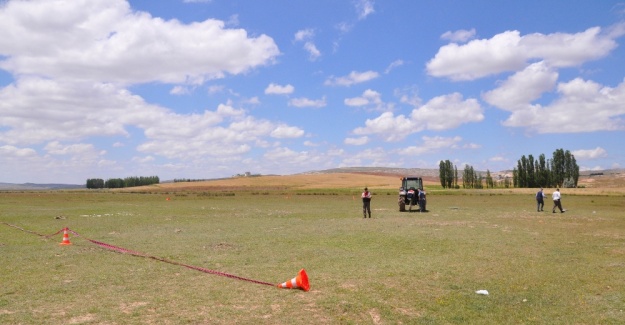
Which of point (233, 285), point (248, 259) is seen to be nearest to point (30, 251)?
point (248, 259)

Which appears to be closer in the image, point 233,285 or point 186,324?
point 186,324

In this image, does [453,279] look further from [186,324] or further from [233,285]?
[186,324]

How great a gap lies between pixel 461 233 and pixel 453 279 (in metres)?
10.2

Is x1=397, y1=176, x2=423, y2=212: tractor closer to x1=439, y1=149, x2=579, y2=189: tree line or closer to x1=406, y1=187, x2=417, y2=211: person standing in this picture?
x1=406, y1=187, x2=417, y2=211: person standing

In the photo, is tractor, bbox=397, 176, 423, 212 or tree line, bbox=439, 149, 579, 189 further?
tree line, bbox=439, 149, 579, 189

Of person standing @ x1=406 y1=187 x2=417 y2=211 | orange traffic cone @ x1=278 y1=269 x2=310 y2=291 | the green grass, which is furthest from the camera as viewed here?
person standing @ x1=406 y1=187 x2=417 y2=211

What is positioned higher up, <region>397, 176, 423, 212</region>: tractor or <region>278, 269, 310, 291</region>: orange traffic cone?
<region>397, 176, 423, 212</region>: tractor

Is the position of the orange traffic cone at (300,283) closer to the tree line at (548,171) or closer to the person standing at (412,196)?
the person standing at (412,196)

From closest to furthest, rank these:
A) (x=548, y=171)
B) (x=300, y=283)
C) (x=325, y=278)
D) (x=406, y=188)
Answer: (x=300, y=283)
(x=325, y=278)
(x=406, y=188)
(x=548, y=171)

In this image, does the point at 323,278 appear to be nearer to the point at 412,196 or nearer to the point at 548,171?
the point at 412,196

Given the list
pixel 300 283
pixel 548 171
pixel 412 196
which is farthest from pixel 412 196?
pixel 548 171

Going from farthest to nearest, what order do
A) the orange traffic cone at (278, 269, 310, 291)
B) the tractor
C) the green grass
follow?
1. the tractor
2. the orange traffic cone at (278, 269, 310, 291)
3. the green grass

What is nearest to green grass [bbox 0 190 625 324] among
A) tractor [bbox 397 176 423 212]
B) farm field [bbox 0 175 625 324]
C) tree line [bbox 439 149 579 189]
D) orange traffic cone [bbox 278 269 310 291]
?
farm field [bbox 0 175 625 324]

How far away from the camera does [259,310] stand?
352 inches
